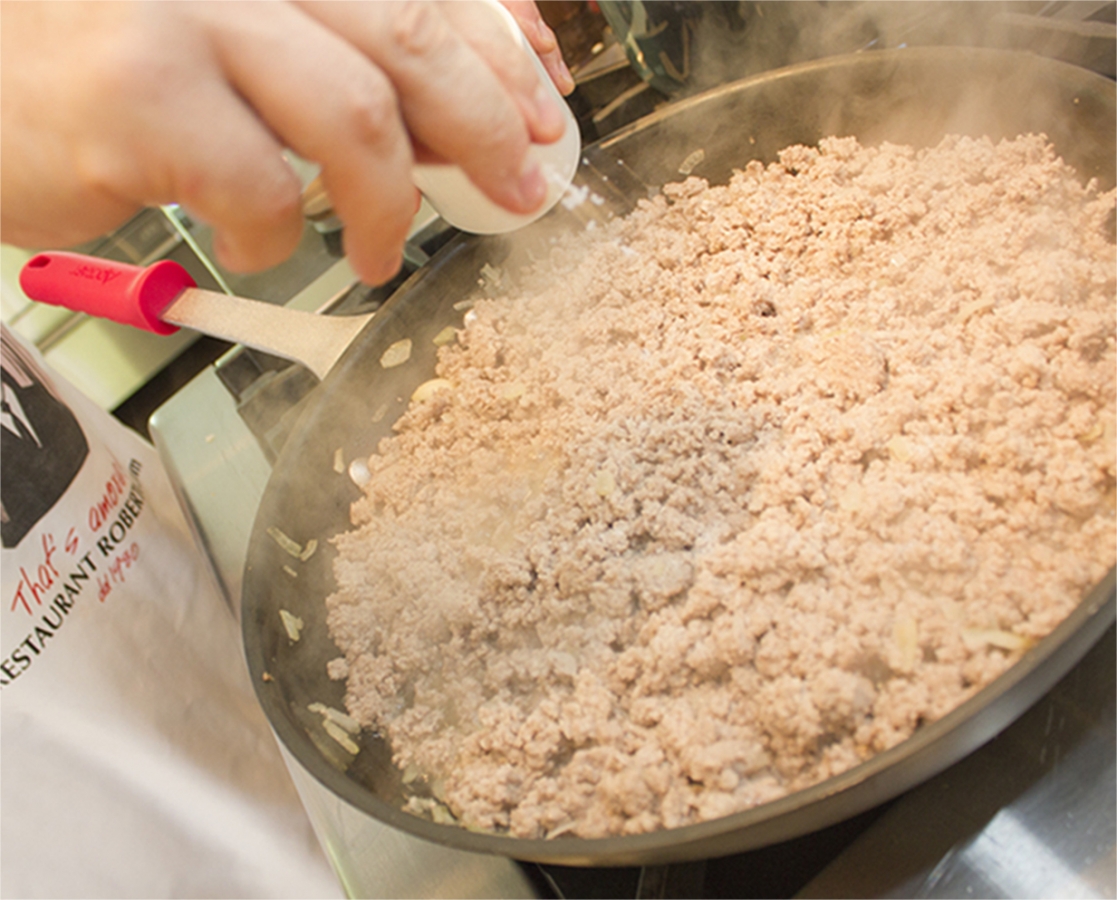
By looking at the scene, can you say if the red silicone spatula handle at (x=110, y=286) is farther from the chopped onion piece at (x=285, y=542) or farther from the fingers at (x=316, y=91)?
the fingers at (x=316, y=91)

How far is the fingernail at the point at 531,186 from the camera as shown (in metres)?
0.44

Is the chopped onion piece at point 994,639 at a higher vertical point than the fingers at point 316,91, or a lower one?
lower

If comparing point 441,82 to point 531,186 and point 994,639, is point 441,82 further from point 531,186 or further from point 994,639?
point 994,639

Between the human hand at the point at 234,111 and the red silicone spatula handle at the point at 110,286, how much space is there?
26.0 inches

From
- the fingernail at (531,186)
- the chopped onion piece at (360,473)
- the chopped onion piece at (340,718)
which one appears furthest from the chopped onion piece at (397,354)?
the fingernail at (531,186)

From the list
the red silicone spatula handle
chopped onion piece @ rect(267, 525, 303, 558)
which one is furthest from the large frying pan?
the red silicone spatula handle

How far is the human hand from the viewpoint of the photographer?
343 mm

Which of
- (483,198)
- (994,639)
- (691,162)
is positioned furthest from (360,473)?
→ (994,639)

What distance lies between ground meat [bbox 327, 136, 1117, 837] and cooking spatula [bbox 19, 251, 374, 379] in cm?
17

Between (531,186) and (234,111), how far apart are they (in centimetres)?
17

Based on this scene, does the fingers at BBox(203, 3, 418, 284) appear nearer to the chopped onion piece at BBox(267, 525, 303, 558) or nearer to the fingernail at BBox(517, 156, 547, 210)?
the fingernail at BBox(517, 156, 547, 210)

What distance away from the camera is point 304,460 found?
0.97 meters

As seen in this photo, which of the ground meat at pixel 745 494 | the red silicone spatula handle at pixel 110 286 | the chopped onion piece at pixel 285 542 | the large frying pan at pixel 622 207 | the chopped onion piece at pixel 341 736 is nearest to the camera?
the large frying pan at pixel 622 207

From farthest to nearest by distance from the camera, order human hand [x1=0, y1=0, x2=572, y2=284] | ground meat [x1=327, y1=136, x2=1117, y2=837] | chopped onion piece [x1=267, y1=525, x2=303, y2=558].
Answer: chopped onion piece [x1=267, y1=525, x2=303, y2=558], ground meat [x1=327, y1=136, x2=1117, y2=837], human hand [x1=0, y1=0, x2=572, y2=284]
